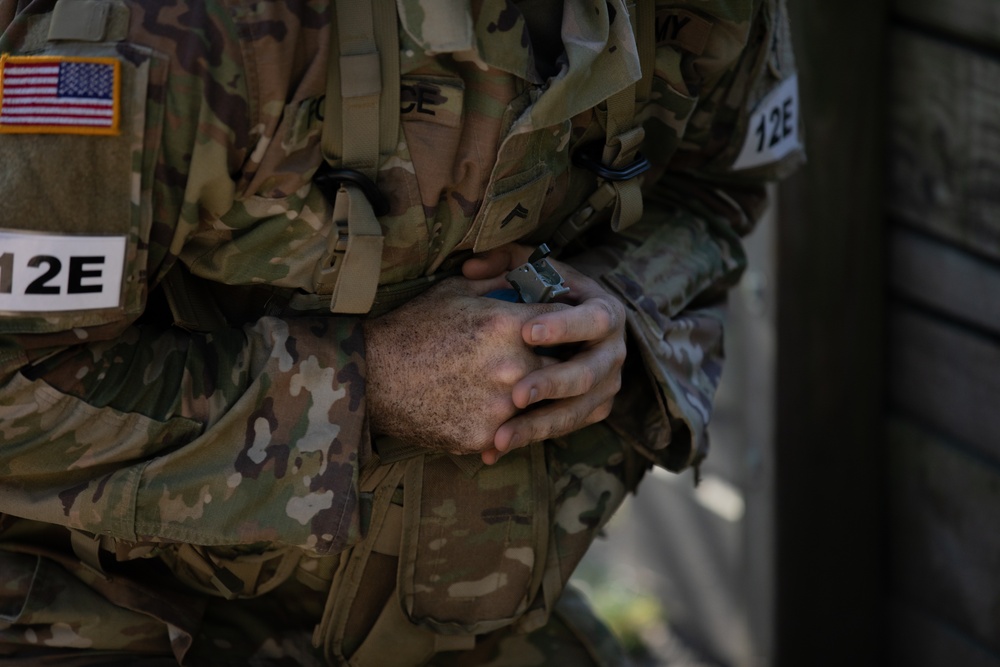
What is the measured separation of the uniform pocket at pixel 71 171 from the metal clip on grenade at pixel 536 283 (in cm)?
47

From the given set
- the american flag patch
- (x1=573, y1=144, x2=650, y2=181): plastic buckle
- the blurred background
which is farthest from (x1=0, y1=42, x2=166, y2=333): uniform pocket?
the blurred background

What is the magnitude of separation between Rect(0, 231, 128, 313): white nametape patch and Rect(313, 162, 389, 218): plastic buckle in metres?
0.24

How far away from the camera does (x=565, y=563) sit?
1.70 meters

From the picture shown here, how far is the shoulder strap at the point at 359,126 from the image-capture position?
51.4 inches

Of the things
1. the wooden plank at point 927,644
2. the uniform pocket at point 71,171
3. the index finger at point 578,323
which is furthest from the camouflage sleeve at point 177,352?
the wooden plank at point 927,644

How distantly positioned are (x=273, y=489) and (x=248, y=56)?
496 millimetres

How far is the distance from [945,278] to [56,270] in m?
1.85

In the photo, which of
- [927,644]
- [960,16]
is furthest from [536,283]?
[927,644]

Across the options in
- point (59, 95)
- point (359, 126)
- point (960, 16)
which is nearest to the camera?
point (59, 95)

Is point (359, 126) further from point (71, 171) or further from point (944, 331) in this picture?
point (944, 331)

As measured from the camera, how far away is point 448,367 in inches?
57.5

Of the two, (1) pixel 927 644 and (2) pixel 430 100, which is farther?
(1) pixel 927 644

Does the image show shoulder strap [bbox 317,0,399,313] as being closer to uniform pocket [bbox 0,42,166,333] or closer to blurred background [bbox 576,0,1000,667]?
uniform pocket [bbox 0,42,166,333]

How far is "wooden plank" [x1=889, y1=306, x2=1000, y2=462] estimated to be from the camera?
2.43m
